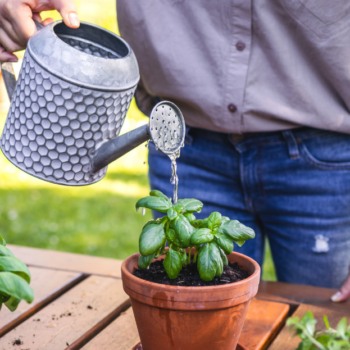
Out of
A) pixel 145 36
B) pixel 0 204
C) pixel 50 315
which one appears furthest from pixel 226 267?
pixel 0 204

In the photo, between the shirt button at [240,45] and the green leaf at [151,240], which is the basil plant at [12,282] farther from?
the shirt button at [240,45]

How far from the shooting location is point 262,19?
1116 mm

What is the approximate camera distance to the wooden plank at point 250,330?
0.89m

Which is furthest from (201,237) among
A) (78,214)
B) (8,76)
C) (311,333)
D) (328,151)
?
(78,214)

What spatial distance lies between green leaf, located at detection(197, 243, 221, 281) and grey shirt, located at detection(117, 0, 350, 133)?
0.56 metres

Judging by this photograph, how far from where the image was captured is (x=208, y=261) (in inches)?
28.3

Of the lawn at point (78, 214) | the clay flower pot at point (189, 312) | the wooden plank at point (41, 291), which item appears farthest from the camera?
the lawn at point (78, 214)

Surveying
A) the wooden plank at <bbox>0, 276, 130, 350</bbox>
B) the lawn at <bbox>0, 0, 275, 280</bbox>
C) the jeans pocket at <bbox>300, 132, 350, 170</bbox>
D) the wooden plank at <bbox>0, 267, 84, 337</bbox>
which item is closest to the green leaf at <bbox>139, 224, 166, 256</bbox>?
the wooden plank at <bbox>0, 276, 130, 350</bbox>

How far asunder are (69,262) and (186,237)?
74cm

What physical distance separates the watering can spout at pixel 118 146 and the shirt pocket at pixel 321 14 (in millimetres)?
577

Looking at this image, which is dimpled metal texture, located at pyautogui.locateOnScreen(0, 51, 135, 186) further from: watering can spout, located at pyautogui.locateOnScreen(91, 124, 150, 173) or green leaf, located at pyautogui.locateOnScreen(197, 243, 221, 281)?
green leaf, located at pyautogui.locateOnScreen(197, 243, 221, 281)

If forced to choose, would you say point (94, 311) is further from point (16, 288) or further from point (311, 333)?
point (311, 333)

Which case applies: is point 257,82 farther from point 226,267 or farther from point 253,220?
point 226,267

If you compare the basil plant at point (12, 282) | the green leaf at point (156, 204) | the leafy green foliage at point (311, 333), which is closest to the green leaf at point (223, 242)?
the green leaf at point (156, 204)
